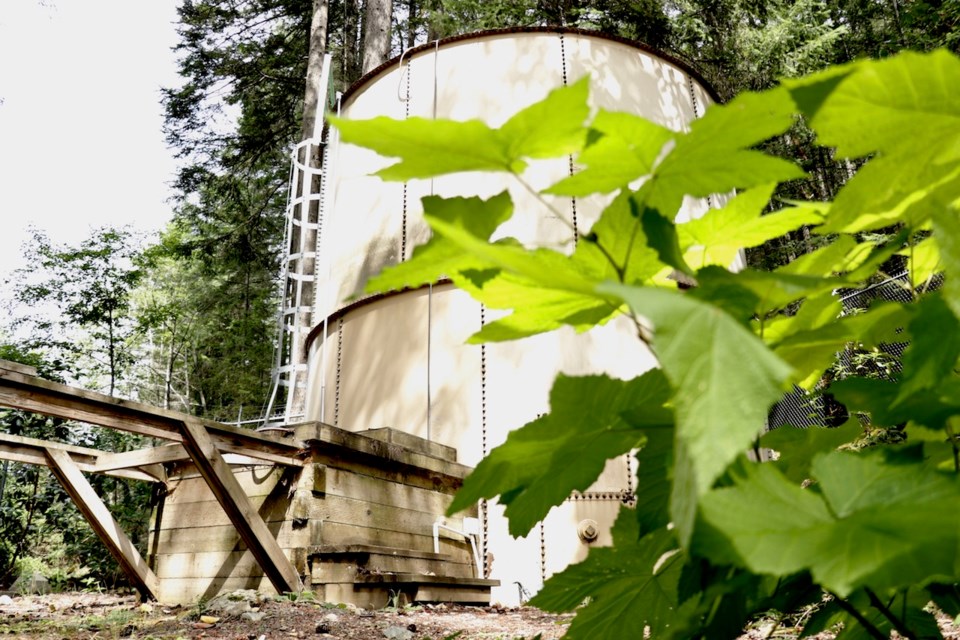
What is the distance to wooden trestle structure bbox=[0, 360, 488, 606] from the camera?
4965 mm

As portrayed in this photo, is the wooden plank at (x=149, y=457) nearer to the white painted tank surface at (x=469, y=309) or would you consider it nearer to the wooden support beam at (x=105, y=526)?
the wooden support beam at (x=105, y=526)

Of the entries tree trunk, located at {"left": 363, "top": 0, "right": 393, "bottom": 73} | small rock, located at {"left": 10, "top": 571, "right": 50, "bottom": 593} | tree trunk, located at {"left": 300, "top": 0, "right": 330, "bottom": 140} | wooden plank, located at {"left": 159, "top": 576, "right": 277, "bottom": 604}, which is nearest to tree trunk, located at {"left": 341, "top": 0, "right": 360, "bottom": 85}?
tree trunk, located at {"left": 300, "top": 0, "right": 330, "bottom": 140}

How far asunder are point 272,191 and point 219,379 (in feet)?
23.7

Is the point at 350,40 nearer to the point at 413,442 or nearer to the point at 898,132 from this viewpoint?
the point at 413,442

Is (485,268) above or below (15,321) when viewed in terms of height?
below

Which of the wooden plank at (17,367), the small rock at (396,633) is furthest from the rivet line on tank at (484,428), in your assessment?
the wooden plank at (17,367)

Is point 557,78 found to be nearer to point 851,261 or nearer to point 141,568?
point 141,568

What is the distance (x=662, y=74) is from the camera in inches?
341

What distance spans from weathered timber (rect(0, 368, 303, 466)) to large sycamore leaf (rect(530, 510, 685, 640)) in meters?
4.68

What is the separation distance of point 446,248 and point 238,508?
16.7 feet

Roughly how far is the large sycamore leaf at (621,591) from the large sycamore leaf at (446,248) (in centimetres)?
24

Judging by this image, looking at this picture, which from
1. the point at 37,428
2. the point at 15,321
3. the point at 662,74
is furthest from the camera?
the point at 15,321

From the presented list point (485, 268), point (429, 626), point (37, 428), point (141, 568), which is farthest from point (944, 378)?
point (37, 428)

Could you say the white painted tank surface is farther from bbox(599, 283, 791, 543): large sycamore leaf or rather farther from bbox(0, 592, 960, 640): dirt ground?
bbox(599, 283, 791, 543): large sycamore leaf
